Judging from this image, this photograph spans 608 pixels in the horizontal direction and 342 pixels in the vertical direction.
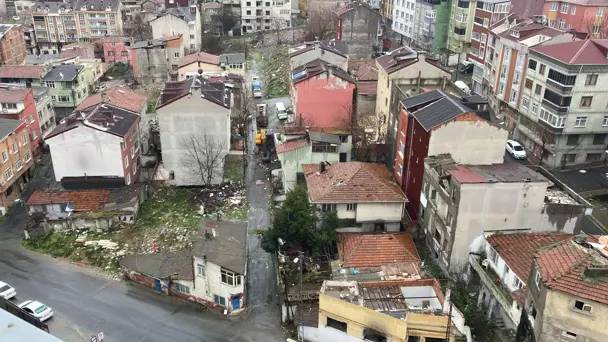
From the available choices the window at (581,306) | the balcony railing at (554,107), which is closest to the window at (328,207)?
the window at (581,306)

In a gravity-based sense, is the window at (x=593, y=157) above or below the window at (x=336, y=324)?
above

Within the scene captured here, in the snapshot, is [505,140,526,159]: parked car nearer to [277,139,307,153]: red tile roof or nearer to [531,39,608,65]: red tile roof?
[531,39,608,65]: red tile roof

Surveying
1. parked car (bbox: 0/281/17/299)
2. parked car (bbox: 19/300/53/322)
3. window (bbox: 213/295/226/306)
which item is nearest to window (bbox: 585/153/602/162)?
window (bbox: 213/295/226/306)

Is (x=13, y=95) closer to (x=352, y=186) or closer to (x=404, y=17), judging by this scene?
(x=352, y=186)

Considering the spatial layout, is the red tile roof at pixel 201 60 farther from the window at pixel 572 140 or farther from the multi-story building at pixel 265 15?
the window at pixel 572 140

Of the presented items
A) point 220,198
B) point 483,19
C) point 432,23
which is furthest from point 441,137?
point 432,23

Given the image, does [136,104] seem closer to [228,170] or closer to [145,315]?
[228,170]
